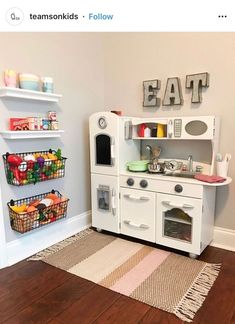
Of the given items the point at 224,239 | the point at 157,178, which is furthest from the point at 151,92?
the point at 224,239

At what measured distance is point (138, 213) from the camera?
2475 mm

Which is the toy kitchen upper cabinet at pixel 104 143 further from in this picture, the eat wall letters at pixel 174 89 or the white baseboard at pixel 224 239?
the white baseboard at pixel 224 239

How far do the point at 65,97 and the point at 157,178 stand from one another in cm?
124

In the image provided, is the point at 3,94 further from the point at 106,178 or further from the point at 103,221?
the point at 103,221

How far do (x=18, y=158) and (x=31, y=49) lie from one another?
98 cm

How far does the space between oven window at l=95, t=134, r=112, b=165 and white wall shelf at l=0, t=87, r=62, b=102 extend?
58 cm

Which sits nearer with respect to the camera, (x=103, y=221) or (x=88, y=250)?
(x=88, y=250)

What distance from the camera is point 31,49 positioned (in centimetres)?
224

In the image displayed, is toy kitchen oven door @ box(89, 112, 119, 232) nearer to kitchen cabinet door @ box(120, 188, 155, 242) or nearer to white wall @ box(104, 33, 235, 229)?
kitchen cabinet door @ box(120, 188, 155, 242)

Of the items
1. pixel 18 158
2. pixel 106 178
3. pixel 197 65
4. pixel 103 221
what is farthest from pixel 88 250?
pixel 197 65

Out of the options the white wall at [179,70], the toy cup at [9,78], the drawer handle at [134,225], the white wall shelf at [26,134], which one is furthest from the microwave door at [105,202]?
the toy cup at [9,78]

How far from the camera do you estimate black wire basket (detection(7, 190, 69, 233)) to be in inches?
83.4

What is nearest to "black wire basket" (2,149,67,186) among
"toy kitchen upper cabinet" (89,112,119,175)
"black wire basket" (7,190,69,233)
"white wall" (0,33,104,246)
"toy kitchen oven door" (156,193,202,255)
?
"white wall" (0,33,104,246)
